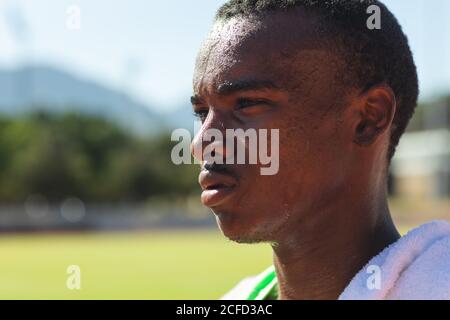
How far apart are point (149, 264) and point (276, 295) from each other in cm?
2299

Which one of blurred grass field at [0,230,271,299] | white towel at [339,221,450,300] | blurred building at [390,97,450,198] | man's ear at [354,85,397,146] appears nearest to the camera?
white towel at [339,221,450,300]

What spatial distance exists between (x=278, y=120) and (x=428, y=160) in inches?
2945

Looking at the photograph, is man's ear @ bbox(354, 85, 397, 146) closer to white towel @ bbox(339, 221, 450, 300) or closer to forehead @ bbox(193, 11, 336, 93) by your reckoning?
forehead @ bbox(193, 11, 336, 93)

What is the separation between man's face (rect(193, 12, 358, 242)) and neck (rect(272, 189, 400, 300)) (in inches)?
1.5

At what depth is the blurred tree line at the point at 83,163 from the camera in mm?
61812

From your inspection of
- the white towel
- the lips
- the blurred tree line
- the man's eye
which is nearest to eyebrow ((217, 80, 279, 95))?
the man's eye

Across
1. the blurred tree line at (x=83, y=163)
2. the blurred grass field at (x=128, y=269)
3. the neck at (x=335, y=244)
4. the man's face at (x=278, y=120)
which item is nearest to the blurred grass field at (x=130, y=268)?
the blurred grass field at (x=128, y=269)

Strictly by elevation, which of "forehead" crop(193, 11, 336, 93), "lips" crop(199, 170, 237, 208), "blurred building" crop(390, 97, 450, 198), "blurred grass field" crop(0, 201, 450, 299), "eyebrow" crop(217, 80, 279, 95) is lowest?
"blurred grass field" crop(0, 201, 450, 299)

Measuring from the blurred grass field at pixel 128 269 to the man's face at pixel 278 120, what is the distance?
38.2 feet

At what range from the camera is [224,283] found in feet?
59.6

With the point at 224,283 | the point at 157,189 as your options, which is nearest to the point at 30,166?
the point at 157,189

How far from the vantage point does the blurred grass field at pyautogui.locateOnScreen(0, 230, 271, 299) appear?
16062 millimetres

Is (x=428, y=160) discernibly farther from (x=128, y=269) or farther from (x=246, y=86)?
(x=246, y=86)

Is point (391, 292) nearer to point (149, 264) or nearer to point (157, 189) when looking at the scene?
point (149, 264)
